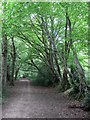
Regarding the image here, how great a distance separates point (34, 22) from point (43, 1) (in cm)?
437

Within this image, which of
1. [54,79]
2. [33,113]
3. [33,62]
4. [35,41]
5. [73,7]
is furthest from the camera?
[33,62]

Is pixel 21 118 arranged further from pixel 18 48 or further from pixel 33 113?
pixel 18 48

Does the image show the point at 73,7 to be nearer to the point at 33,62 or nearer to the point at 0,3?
the point at 0,3

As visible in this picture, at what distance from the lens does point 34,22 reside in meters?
10.5

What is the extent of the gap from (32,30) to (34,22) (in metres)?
0.49

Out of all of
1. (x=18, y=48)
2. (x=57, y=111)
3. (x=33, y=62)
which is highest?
(x=18, y=48)

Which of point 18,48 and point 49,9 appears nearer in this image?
point 49,9

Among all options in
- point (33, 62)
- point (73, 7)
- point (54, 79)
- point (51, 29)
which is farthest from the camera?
point (33, 62)

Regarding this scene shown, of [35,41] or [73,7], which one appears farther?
[35,41]

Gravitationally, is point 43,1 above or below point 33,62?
above

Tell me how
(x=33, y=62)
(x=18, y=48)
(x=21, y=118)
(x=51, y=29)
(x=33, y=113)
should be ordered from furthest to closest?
1. (x=33, y=62)
2. (x=18, y=48)
3. (x=51, y=29)
4. (x=33, y=113)
5. (x=21, y=118)

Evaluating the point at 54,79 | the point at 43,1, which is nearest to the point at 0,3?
the point at 43,1

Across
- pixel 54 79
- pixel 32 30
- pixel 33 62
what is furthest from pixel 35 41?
pixel 33 62

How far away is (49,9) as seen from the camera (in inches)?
271
